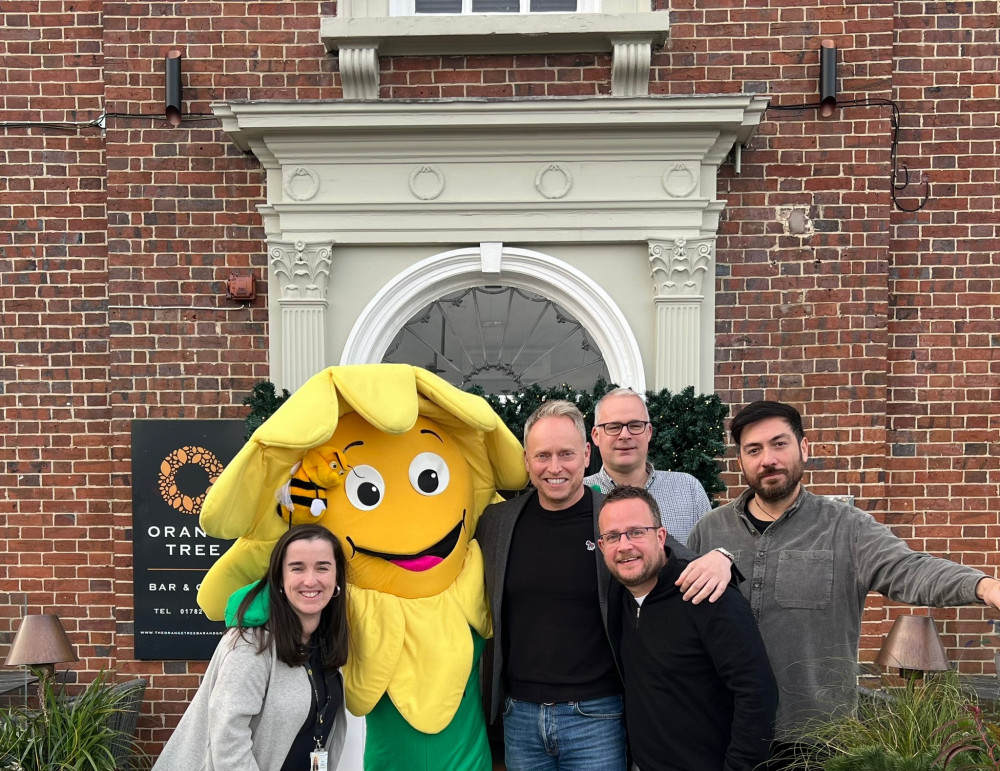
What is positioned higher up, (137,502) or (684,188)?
(684,188)

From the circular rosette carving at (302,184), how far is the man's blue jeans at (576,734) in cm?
318

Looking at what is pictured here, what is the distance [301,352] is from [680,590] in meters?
3.00

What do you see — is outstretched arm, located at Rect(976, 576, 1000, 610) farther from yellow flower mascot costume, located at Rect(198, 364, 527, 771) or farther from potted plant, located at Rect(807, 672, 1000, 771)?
yellow flower mascot costume, located at Rect(198, 364, 527, 771)

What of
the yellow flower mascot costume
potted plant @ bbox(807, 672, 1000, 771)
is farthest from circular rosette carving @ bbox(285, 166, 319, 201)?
potted plant @ bbox(807, 672, 1000, 771)

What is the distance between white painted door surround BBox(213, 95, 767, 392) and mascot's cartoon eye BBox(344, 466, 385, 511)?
203 centimetres

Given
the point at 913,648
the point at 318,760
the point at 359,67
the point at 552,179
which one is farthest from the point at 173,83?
the point at 913,648

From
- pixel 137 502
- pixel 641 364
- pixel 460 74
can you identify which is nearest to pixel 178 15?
pixel 460 74

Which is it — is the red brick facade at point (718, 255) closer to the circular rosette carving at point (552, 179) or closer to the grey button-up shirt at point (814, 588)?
the circular rosette carving at point (552, 179)

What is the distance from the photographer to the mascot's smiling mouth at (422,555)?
3.06 m

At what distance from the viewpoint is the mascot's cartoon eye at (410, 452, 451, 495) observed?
3.13 m

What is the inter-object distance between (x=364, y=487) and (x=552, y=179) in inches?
101

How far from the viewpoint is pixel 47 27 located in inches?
208

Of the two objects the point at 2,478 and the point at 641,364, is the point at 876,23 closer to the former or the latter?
the point at 641,364

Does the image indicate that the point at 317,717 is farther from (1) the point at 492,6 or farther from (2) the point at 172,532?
(1) the point at 492,6
